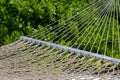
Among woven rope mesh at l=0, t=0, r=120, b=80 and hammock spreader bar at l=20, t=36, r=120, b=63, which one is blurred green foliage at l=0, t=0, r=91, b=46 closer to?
woven rope mesh at l=0, t=0, r=120, b=80

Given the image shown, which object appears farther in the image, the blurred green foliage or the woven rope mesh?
the blurred green foliage

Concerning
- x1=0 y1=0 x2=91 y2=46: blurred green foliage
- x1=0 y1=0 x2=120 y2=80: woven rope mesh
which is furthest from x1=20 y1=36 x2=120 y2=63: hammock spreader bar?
x1=0 y1=0 x2=91 y2=46: blurred green foliage

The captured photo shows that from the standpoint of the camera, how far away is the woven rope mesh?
110 inches

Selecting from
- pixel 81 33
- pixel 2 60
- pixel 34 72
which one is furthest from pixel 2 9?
pixel 34 72

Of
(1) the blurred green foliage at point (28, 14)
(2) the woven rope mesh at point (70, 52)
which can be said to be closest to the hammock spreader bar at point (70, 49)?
(2) the woven rope mesh at point (70, 52)

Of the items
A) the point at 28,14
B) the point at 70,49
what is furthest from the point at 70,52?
the point at 28,14

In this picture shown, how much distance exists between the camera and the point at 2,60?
121 inches

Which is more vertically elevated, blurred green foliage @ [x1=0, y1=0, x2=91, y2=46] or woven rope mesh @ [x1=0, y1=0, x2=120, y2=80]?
blurred green foliage @ [x1=0, y1=0, x2=91, y2=46]

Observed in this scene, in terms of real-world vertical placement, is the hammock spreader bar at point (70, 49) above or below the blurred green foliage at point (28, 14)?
below

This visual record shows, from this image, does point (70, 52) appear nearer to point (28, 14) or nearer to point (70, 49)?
point (70, 49)

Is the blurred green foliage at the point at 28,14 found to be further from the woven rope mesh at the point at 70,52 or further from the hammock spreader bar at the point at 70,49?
the hammock spreader bar at the point at 70,49

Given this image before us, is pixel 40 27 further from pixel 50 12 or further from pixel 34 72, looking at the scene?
pixel 34 72

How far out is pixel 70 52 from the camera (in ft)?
10.7

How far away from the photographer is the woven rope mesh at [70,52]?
9.14 feet
